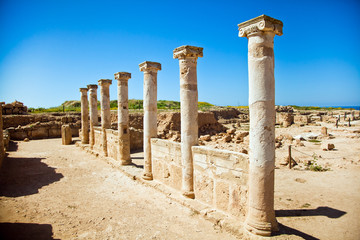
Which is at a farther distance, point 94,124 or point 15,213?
point 94,124

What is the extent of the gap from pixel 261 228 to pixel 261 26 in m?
3.73

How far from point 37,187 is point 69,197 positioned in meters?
1.73

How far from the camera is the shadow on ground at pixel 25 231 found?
4.76m

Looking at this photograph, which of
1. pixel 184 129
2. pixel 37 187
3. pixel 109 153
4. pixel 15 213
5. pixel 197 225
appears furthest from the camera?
pixel 109 153

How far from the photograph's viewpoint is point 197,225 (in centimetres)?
520

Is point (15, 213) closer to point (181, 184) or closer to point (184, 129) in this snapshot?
point (181, 184)

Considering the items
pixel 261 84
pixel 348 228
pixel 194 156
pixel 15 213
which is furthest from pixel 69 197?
pixel 348 228

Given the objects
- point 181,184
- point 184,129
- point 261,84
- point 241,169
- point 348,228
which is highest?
point 261,84

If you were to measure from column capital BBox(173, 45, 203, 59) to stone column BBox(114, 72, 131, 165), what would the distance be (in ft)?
14.4

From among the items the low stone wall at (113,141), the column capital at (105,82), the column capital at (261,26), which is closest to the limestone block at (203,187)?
the column capital at (261,26)

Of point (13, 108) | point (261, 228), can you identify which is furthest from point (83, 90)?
point (13, 108)

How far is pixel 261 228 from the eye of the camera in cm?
425

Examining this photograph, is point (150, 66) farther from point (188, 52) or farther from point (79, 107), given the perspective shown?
point (79, 107)

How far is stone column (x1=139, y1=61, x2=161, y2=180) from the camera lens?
25.7 ft
